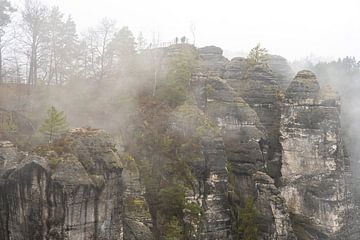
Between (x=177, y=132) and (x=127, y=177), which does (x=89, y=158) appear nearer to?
(x=127, y=177)

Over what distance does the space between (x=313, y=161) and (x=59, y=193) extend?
61.6 feet

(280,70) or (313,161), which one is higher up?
(280,70)

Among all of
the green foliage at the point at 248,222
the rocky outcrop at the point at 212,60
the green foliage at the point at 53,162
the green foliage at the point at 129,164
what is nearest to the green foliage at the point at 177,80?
the rocky outcrop at the point at 212,60

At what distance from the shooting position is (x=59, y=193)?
20.5 m

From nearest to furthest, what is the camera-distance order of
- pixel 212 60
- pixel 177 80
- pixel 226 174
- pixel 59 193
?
pixel 59 193 < pixel 226 174 < pixel 177 80 < pixel 212 60

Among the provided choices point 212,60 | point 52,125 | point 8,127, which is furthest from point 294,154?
point 8,127

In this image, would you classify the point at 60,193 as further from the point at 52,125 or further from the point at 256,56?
the point at 256,56

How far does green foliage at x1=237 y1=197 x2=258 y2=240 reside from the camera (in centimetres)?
2723

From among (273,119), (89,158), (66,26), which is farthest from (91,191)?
(66,26)

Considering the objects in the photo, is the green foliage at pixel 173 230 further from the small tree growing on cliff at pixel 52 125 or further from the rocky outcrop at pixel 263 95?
the rocky outcrop at pixel 263 95

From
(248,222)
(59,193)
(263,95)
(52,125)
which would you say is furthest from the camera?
(263,95)

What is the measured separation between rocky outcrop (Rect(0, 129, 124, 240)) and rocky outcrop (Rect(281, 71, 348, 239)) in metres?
14.7

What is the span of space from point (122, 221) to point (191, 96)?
11.9 metres

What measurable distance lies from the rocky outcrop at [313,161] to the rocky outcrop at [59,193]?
14667mm
